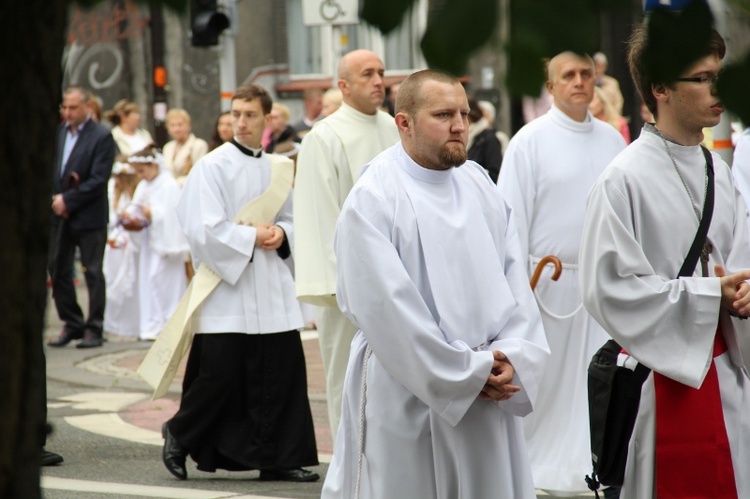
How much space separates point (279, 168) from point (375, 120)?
0.61 meters

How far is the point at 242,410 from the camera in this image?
7.29 m

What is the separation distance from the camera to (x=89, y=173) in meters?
12.7

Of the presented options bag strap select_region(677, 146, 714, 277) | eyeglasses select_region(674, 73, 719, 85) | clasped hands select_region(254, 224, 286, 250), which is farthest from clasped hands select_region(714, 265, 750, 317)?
clasped hands select_region(254, 224, 286, 250)

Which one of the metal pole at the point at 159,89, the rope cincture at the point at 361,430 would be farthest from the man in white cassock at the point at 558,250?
the metal pole at the point at 159,89

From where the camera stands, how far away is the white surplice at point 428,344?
4383 millimetres

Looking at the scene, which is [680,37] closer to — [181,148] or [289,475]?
[289,475]

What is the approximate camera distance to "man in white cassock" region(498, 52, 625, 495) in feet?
22.0

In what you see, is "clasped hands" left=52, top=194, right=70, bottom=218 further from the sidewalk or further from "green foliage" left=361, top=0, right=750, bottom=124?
"green foliage" left=361, top=0, right=750, bottom=124

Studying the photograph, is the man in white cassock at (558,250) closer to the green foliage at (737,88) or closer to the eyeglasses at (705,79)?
the eyeglasses at (705,79)

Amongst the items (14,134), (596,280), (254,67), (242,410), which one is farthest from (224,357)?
(254,67)

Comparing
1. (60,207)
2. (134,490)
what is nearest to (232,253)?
(134,490)

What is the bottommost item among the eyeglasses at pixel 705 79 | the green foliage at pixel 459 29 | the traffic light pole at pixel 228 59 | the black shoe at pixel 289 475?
the black shoe at pixel 289 475

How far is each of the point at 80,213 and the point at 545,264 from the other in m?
7.10

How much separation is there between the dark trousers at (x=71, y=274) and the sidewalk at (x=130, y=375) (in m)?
0.26
